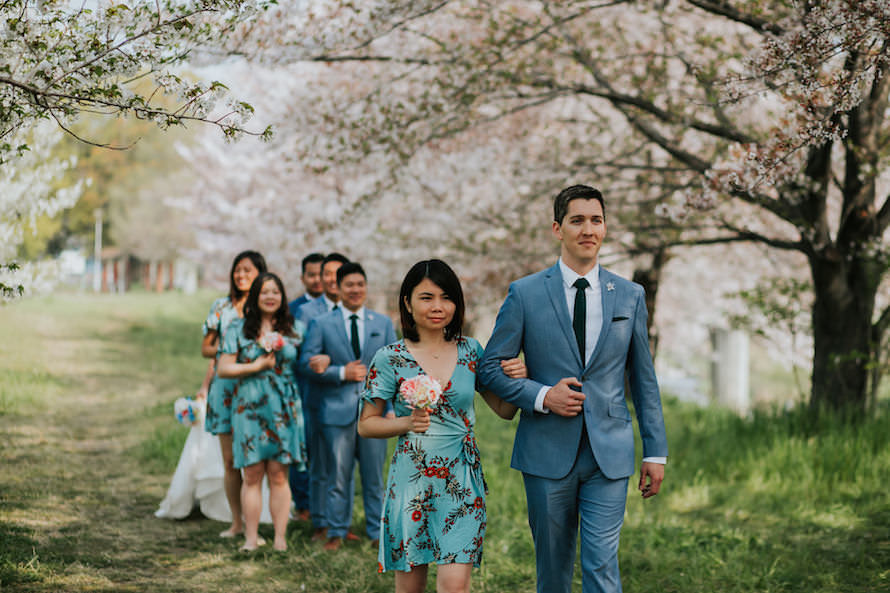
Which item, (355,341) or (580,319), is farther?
(355,341)

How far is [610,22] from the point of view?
1263 centimetres

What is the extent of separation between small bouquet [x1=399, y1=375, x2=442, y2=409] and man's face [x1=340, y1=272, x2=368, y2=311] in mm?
3036

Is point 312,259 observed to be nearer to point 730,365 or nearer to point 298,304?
point 298,304

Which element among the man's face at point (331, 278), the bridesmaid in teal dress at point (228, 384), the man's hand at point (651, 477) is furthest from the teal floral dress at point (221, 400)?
the man's hand at point (651, 477)

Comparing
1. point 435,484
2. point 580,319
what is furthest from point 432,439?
point 580,319

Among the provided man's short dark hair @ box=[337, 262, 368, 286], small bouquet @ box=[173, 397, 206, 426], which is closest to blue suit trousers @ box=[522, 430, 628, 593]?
man's short dark hair @ box=[337, 262, 368, 286]

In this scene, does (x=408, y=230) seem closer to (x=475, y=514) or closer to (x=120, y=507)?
(x=120, y=507)

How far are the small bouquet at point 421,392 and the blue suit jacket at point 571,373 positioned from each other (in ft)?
1.10

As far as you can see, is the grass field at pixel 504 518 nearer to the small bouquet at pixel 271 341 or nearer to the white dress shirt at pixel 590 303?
the small bouquet at pixel 271 341

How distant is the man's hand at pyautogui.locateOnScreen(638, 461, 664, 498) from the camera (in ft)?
13.0

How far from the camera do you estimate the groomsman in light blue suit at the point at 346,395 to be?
22.5 feet

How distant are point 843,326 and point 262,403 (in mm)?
6230

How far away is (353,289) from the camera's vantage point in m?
6.86

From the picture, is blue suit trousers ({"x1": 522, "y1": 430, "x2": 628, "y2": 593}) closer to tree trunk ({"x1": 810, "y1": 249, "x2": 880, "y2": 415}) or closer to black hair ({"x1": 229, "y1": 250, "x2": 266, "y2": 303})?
black hair ({"x1": 229, "y1": 250, "x2": 266, "y2": 303})
